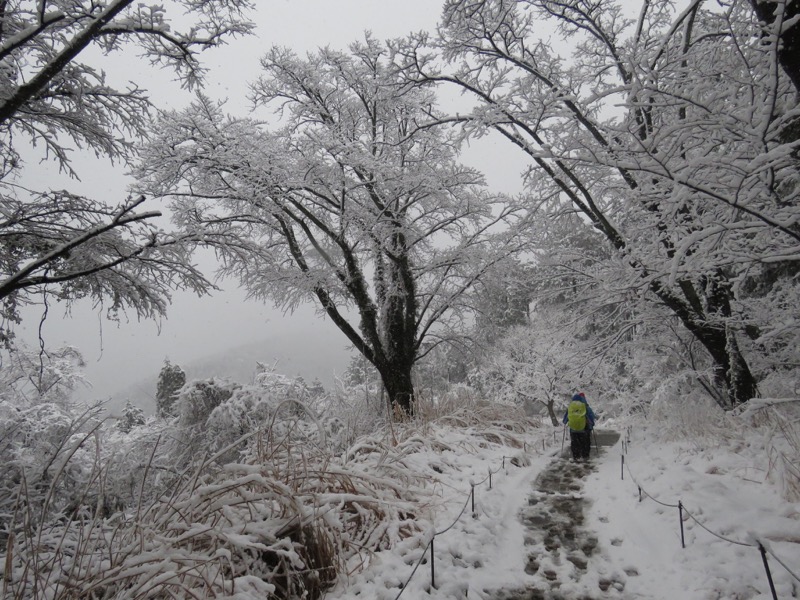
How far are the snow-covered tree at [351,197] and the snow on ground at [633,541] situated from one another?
493cm

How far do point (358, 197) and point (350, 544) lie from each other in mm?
8139

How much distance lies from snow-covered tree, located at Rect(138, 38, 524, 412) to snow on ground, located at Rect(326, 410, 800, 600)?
493 centimetres

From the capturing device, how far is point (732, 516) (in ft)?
11.8

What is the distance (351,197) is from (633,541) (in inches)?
324

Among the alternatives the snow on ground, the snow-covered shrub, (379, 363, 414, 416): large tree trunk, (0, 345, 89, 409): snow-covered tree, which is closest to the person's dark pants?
the snow on ground

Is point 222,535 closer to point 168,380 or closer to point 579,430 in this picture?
point 579,430

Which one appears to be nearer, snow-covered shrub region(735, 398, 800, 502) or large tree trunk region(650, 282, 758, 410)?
snow-covered shrub region(735, 398, 800, 502)

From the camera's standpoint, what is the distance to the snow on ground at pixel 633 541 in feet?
9.60

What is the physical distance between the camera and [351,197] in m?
9.70

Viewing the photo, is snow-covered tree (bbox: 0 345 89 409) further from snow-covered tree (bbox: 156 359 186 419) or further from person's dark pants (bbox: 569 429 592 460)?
person's dark pants (bbox: 569 429 592 460)

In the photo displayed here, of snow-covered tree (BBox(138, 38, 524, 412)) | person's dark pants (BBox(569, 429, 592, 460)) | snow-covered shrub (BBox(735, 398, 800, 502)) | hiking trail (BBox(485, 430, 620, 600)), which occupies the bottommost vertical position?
person's dark pants (BBox(569, 429, 592, 460))

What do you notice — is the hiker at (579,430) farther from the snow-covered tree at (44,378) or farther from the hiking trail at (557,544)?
the snow-covered tree at (44,378)

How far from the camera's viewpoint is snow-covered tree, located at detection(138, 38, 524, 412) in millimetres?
7933

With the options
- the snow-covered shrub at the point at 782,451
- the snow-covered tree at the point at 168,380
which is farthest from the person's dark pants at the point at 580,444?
the snow-covered tree at the point at 168,380
